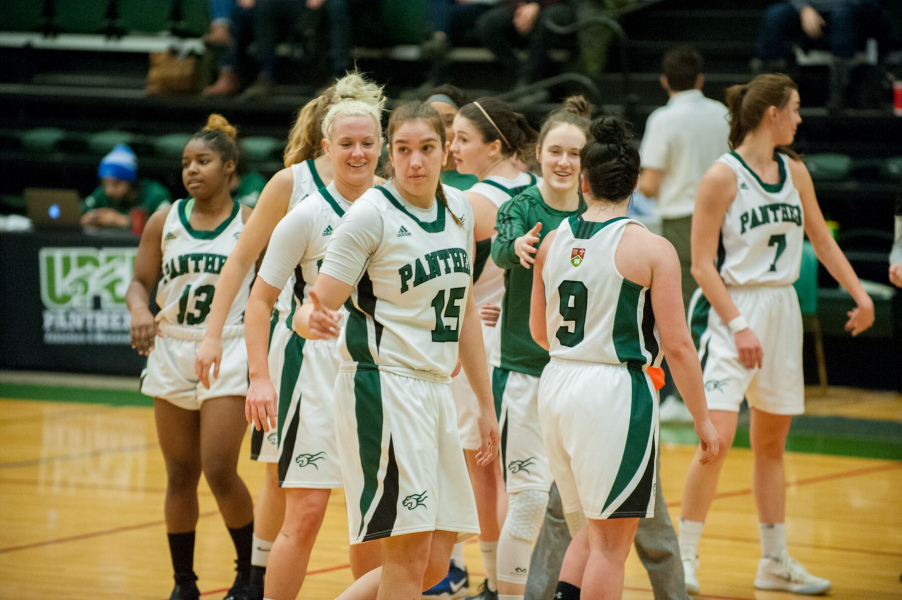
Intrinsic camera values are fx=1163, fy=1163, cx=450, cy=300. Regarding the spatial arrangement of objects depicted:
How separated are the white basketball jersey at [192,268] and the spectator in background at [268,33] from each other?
6.84 meters

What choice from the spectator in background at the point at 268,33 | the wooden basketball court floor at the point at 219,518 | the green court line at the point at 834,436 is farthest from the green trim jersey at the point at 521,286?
the spectator in background at the point at 268,33

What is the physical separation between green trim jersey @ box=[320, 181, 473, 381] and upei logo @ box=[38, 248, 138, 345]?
6577 millimetres

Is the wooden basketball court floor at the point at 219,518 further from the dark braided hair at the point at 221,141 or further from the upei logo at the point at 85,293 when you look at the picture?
the dark braided hair at the point at 221,141

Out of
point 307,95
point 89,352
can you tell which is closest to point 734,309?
point 89,352

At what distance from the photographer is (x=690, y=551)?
177 inches

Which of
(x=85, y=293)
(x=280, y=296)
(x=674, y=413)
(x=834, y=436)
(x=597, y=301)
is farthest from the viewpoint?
(x=85, y=293)

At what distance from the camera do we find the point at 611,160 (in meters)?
3.31

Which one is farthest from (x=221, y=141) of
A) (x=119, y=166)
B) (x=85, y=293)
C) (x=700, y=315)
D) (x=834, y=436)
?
(x=119, y=166)

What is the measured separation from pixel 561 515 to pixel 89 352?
674 cm

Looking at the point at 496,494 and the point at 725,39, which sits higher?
the point at 725,39

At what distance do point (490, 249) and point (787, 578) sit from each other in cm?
175

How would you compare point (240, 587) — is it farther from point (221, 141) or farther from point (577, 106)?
point (577, 106)

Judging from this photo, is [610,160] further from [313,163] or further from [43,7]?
[43,7]

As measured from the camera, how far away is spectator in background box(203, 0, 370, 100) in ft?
36.1
